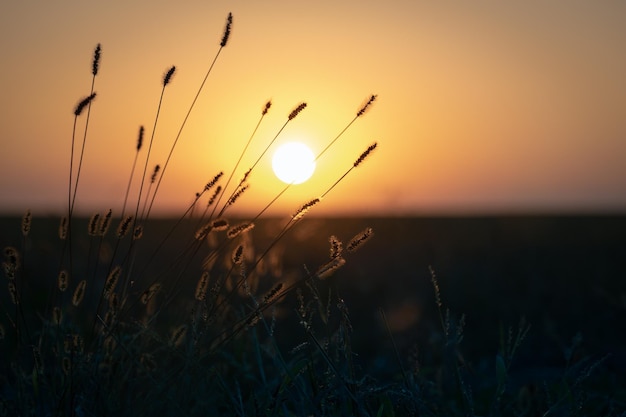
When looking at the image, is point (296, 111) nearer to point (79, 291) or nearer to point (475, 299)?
point (79, 291)

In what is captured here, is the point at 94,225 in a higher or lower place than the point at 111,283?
higher

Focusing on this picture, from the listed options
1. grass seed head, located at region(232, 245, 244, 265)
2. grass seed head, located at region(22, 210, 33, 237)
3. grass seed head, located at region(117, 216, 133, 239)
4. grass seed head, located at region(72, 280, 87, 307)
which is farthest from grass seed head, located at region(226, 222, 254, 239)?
grass seed head, located at region(22, 210, 33, 237)

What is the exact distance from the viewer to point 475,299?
7051 millimetres

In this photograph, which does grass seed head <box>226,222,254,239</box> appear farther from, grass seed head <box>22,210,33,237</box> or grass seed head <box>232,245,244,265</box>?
grass seed head <box>22,210,33,237</box>

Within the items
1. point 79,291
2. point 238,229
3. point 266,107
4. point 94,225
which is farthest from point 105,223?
point 266,107

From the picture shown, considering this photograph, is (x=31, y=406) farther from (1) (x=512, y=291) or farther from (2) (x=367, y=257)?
(2) (x=367, y=257)

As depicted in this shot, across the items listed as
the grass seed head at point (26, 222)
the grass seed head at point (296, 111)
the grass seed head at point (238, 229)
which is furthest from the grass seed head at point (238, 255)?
the grass seed head at point (26, 222)

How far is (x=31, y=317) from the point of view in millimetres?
4996

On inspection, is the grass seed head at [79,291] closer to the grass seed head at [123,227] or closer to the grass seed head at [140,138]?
the grass seed head at [123,227]

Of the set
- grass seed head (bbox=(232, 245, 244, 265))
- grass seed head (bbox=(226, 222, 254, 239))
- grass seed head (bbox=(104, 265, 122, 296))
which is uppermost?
grass seed head (bbox=(226, 222, 254, 239))

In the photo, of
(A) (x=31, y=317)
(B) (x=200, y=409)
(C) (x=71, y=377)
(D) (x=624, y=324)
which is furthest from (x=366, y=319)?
(C) (x=71, y=377)

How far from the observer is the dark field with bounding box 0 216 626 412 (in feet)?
14.0

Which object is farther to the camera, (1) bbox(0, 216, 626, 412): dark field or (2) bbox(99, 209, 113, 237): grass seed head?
(1) bbox(0, 216, 626, 412): dark field

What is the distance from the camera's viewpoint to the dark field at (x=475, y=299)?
427cm
